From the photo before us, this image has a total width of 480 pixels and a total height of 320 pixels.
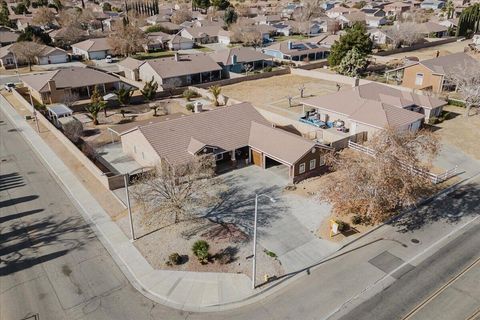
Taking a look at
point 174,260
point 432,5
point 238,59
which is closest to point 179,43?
point 238,59

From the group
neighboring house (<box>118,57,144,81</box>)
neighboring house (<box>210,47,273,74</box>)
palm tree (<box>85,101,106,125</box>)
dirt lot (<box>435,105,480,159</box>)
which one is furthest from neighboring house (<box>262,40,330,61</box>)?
palm tree (<box>85,101,106,125</box>)

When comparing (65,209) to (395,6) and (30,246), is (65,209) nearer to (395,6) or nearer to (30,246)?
(30,246)

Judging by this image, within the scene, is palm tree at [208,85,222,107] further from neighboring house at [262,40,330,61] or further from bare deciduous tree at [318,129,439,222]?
neighboring house at [262,40,330,61]

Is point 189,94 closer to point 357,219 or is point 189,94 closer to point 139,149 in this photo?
point 139,149

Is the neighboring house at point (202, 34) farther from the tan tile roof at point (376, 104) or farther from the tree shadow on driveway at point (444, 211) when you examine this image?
the tree shadow on driveway at point (444, 211)

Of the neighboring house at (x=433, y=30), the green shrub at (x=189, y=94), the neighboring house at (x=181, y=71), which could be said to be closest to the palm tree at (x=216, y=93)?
the green shrub at (x=189, y=94)
